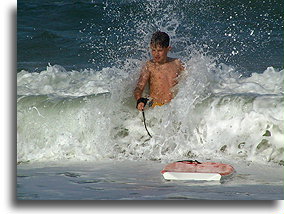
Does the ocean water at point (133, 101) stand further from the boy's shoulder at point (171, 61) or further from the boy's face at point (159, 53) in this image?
the boy's face at point (159, 53)

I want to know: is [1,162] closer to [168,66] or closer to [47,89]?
[168,66]

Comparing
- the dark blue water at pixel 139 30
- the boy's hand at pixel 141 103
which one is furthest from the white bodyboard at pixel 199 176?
the dark blue water at pixel 139 30

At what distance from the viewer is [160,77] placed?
546 centimetres

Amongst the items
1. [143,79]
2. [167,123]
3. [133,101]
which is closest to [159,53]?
[143,79]

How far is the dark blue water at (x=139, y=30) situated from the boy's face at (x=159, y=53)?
4.53 feet

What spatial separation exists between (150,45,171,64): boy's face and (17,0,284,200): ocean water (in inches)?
9.8

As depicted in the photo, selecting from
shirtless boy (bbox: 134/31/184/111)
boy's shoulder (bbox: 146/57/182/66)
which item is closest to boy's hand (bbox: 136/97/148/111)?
shirtless boy (bbox: 134/31/184/111)

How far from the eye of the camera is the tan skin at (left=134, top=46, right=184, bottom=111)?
5.42 m

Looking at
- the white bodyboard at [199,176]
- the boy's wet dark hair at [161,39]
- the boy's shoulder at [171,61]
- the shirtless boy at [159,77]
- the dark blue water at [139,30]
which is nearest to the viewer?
the white bodyboard at [199,176]

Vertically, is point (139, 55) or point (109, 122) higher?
point (139, 55)

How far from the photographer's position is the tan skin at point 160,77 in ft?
17.8

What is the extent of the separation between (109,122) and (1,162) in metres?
1.54

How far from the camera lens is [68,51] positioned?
769 cm

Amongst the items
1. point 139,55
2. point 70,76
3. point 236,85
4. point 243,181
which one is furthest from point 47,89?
point 243,181
